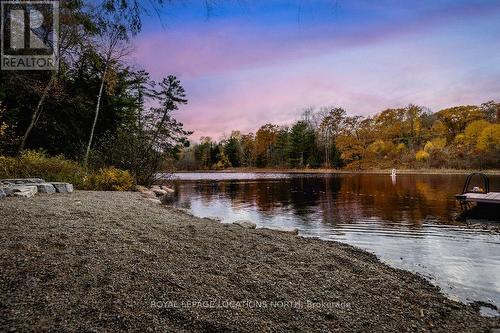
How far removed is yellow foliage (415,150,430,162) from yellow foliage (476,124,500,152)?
21.7 feet

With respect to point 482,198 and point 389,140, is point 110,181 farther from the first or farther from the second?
point 389,140

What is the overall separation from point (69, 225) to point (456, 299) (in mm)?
5852

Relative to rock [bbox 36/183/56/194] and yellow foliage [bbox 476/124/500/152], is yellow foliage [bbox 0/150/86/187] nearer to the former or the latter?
rock [bbox 36/183/56/194]

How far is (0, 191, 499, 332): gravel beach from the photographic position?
9.29ft

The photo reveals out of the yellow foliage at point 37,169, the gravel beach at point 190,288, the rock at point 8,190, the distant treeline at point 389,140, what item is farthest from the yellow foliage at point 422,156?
the rock at point 8,190

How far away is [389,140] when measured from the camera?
A: 190ft

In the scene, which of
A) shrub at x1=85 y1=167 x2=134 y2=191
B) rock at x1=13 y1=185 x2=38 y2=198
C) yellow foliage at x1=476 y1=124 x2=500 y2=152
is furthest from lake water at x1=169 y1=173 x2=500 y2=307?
yellow foliage at x1=476 y1=124 x2=500 y2=152

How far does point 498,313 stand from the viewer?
13.6ft

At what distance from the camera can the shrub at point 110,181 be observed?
14.6 m

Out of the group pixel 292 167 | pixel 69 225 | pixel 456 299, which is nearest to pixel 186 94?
pixel 69 225

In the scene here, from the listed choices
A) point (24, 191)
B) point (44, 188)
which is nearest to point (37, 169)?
point (44, 188)

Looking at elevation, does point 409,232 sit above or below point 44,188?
below

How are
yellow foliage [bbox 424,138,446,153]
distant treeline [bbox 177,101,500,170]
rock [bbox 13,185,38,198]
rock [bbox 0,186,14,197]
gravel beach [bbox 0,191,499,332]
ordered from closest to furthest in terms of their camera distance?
gravel beach [bbox 0,191,499,332], rock [bbox 0,186,14,197], rock [bbox 13,185,38,198], distant treeline [bbox 177,101,500,170], yellow foliage [bbox 424,138,446,153]

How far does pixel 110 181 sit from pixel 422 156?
1951 inches
